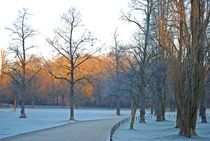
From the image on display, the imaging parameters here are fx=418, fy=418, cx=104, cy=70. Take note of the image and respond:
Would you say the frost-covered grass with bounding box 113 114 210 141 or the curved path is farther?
the frost-covered grass with bounding box 113 114 210 141

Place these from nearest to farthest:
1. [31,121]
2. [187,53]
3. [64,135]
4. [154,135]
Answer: [187,53]
[64,135]
[154,135]
[31,121]

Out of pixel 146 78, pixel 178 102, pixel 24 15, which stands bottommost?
pixel 178 102

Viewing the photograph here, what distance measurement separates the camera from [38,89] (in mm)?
108438

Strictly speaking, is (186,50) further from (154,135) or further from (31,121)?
(31,121)

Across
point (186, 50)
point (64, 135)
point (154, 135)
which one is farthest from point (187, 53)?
point (64, 135)

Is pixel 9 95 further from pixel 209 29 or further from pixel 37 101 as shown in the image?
pixel 209 29

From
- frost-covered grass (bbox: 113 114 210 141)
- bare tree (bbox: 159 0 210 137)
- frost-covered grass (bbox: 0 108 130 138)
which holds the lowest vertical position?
frost-covered grass (bbox: 113 114 210 141)

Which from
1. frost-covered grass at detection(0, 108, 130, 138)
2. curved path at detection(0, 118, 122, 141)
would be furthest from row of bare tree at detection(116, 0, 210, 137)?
frost-covered grass at detection(0, 108, 130, 138)

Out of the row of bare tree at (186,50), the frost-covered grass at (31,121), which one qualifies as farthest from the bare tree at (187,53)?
the frost-covered grass at (31,121)

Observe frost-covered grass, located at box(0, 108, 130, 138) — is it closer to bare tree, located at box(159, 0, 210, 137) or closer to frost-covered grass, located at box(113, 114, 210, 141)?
frost-covered grass, located at box(113, 114, 210, 141)

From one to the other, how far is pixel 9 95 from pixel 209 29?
8474 cm

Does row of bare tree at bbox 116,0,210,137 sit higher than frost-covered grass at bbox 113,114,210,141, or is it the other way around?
row of bare tree at bbox 116,0,210,137

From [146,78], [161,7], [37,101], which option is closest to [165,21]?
[161,7]

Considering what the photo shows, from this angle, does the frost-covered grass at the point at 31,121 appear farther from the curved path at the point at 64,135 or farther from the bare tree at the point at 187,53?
the bare tree at the point at 187,53
